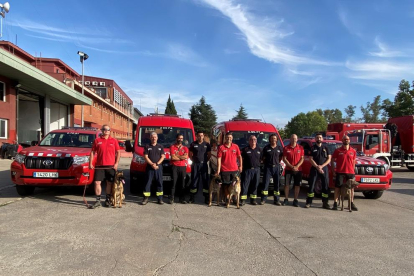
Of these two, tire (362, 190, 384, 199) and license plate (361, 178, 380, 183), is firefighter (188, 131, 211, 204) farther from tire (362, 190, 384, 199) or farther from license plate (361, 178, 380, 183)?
tire (362, 190, 384, 199)

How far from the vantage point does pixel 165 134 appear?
916 centimetres

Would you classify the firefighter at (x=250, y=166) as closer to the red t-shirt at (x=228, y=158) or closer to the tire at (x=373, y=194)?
the red t-shirt at (x=228, y=158)

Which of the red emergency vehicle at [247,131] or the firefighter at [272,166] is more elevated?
the red emergency vehicle at [247,131]

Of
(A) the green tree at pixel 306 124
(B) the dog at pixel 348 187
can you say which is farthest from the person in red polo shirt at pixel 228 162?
(A) the green tree at pixel 306 124

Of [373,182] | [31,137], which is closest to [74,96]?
→ [31,137]

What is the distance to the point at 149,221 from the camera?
583 centimetres

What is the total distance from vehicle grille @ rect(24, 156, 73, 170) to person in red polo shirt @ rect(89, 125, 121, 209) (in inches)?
32.2

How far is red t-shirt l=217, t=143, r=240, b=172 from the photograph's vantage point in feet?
23.6

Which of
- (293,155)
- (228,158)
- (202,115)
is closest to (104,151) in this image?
(228,158)

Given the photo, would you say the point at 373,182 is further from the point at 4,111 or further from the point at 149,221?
the point at 4,111

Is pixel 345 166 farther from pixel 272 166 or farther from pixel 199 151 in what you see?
pixel 199 151

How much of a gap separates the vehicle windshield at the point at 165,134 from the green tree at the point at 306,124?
57272 mm

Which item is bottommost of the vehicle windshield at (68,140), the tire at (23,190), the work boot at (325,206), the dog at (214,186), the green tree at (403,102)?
the work boot at (325,206)

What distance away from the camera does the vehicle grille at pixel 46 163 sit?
23.5 ft
